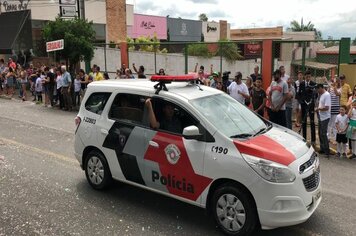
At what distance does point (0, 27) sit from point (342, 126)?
26757mm

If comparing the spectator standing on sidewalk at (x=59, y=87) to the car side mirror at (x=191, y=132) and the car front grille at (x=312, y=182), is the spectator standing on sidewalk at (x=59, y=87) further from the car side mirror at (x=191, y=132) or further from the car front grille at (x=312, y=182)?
→ the car front grille at (x=312, y=182)

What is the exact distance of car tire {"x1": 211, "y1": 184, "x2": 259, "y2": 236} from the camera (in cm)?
459

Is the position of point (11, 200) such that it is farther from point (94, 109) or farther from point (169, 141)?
point (169, 141)

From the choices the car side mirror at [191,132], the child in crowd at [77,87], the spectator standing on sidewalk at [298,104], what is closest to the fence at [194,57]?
the child in crowd at [77,87]

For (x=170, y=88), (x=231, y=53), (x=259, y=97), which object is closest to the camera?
(x=170, y=88)

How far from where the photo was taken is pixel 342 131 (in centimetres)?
874

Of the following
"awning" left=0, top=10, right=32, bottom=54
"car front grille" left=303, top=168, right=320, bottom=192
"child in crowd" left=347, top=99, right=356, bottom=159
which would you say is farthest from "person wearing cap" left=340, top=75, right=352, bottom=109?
"awning" left=0, top=10, right=32, bottom=54

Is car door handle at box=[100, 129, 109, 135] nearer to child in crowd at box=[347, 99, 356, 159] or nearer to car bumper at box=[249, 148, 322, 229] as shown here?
car bumper at box=[249, 148, 322, 229]

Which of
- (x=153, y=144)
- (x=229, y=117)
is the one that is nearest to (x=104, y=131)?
(x=153, y=144)

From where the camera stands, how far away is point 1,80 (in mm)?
20797

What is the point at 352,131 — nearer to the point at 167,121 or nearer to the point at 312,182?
the point at 312,182

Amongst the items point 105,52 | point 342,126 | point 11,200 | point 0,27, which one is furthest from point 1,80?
point 342,126

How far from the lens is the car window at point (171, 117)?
5197mm

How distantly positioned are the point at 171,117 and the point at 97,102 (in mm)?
1563
